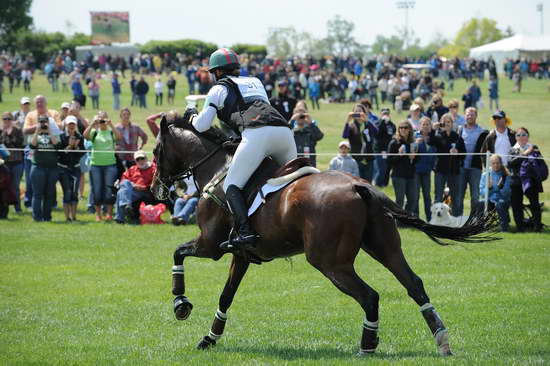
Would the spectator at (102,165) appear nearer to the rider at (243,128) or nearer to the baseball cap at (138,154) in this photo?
the baseball cap at (138,154)

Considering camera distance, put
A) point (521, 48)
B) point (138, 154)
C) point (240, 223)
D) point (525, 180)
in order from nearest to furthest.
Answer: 1. point (240, 223)
2. point (525, 180)
3. point (138, 154)
4. point (521, 48)

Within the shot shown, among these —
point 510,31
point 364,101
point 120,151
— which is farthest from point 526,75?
point 510,31

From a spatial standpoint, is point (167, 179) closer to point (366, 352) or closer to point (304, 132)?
point (366, 352)

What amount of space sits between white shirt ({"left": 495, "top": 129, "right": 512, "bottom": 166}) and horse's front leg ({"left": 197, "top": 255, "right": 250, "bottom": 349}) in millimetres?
9748

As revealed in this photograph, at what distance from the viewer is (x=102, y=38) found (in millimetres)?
104938

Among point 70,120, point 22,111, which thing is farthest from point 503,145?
point 22,111

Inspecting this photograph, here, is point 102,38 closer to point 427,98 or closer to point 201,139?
point 427,98

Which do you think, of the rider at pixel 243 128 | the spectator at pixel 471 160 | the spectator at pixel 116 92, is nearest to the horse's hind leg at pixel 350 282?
the rider at pixel 243 128

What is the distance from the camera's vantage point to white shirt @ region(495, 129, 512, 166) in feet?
55.7

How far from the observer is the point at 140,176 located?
1753 centimetres

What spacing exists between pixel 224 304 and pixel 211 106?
A: 206 cm

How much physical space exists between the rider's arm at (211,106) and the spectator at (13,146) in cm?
1102

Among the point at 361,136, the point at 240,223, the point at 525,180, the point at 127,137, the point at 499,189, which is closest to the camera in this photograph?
the point at 240,223

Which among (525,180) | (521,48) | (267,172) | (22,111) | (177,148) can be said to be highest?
(521,48)
